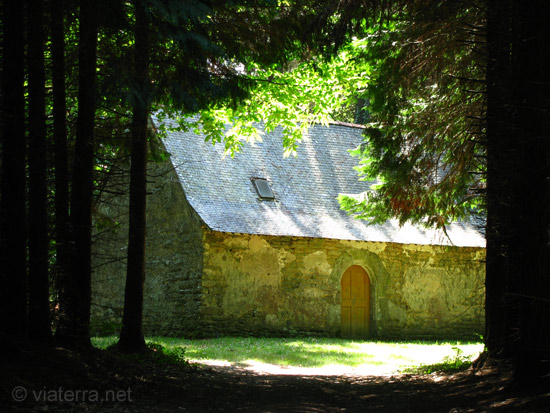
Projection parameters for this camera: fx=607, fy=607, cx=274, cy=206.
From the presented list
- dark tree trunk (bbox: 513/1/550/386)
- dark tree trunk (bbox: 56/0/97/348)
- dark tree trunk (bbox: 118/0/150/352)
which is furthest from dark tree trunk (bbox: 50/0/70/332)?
dark tree trunk (bbox: 513/1/550/386)

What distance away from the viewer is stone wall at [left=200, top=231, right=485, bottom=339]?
15820mm

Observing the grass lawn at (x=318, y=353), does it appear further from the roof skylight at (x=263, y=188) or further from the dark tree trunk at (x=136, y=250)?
the roof skylight at (x=263, y=188)

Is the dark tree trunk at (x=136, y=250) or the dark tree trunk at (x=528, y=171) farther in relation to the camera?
the dark tree trunk at (x=136, y=250)

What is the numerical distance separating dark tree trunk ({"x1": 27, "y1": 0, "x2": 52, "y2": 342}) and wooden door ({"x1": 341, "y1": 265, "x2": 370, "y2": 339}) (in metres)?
11.8

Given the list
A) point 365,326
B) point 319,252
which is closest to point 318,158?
point 319,252

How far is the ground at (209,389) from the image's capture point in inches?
217

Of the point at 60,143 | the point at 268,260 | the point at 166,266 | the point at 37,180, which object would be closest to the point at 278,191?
the point at 268,260

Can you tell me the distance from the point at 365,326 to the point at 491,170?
11.3 m

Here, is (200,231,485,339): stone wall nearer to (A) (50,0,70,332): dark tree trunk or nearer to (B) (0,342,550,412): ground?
(B) (0,342,550,412): ground

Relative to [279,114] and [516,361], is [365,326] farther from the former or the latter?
[516,361]

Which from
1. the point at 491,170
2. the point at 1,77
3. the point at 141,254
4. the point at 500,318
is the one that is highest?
the point at 1,77

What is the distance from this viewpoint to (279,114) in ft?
38.3

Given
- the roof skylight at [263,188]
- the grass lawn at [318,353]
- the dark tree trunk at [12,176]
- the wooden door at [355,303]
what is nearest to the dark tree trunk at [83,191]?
the dark tree trunk at [12,176]

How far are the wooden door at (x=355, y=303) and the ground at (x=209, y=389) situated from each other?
8.24 meters
